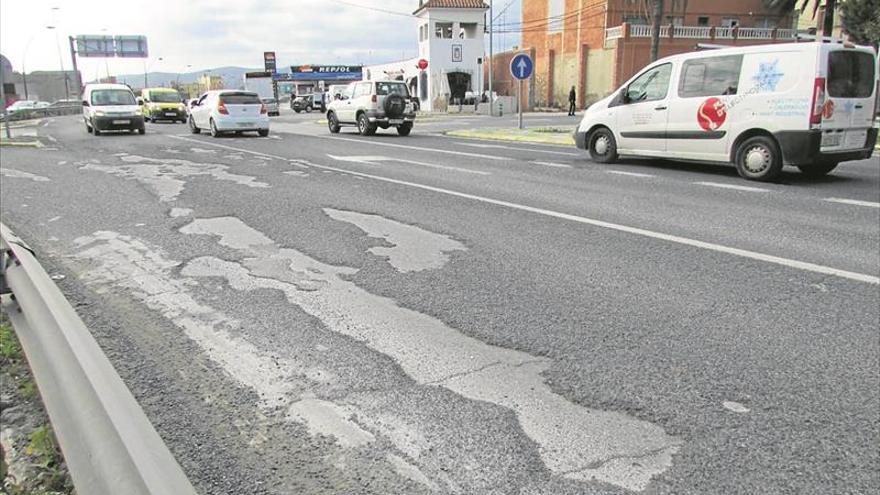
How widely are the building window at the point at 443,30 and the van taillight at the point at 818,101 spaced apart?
40.7 meters

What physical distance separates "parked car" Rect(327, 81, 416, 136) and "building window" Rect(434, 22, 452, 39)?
85.4 ft

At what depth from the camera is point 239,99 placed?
21.3 m

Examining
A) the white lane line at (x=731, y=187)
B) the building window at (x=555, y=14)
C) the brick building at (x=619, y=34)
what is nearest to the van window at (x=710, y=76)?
the white lane line at (x=731, y=187)

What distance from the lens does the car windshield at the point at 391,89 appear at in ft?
73.1

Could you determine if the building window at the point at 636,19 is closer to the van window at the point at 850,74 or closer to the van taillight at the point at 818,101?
the van window at the point at 850,74

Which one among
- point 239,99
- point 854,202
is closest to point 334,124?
point 239,99

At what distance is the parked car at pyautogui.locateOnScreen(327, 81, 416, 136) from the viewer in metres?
21.9

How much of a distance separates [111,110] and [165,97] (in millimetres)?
14826

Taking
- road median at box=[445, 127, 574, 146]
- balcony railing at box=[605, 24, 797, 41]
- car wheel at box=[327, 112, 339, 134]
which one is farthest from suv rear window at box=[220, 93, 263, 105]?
balcony railing at box=[605, 24, 797, 41]

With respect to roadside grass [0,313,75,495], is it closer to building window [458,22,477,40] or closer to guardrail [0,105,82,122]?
guardrail [0,105,82,122]

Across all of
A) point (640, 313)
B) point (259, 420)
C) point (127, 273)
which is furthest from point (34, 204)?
point (640, 313)

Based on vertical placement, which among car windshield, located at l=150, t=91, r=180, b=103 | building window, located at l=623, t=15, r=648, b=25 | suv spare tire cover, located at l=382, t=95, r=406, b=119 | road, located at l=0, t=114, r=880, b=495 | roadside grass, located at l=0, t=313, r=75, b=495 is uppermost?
building window, located at l=623, t=15, r=648, b=25

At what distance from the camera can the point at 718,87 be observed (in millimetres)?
10625

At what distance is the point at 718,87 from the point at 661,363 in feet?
28.0
